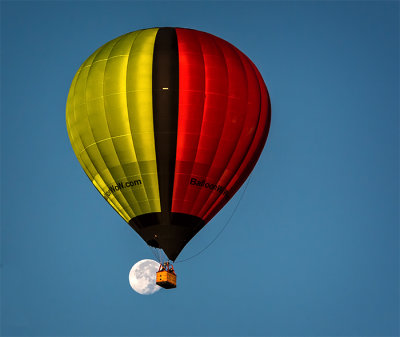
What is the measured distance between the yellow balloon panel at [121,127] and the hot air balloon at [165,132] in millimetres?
36

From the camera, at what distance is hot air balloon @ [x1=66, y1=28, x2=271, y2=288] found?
44.1 metres

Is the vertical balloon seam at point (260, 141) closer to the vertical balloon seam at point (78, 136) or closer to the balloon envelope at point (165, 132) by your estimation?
the balloon envelope at point (165, 132)

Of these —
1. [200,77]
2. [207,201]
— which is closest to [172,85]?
[200,77]

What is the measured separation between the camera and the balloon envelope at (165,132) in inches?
1736

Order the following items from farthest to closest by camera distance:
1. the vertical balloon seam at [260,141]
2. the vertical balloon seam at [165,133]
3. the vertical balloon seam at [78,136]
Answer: the vertical balloon seam at [260,141] < the vertical balloon seam at [78,136] < the vertical balloon seam at [165,133]

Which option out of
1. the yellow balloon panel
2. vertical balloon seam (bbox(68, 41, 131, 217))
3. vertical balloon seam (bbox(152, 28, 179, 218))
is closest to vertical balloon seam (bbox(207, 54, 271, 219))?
vertical balloon seam (bbox(152, 28, 179, 218))

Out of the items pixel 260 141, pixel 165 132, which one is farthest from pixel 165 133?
pixel 260 141

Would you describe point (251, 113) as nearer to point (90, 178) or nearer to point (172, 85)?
point (172, 85)

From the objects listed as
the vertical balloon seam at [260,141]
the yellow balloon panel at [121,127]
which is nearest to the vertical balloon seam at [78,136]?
the yellow balloon panel at [121,127]

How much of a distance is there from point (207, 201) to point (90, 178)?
4557mm

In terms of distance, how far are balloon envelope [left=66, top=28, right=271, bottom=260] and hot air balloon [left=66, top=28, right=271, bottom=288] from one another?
36 millimetres

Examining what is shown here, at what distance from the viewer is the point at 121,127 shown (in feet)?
145

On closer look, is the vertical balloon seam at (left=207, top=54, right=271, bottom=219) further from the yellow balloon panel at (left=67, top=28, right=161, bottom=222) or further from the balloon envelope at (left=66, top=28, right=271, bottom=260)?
the yellow balloon panel at (left=67, top=28, right=161, bottom=222)

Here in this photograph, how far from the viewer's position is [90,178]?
45.8 m
